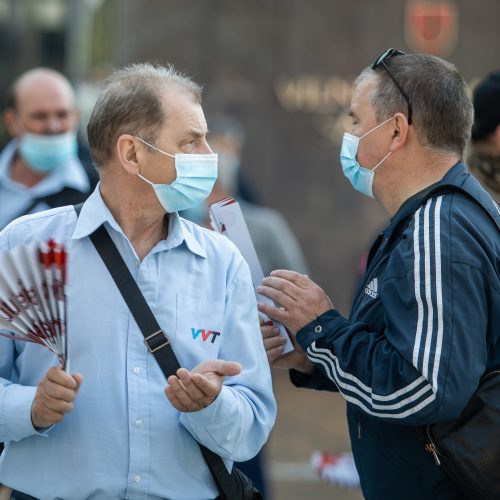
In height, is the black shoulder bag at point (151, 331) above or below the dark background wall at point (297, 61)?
above

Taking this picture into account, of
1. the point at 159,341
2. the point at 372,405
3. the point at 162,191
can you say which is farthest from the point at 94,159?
the point at 372,405

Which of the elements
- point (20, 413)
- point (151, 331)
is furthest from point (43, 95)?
point (20, 413)

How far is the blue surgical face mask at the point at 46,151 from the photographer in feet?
18.5

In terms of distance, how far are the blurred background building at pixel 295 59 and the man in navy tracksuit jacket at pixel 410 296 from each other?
6.66 metres

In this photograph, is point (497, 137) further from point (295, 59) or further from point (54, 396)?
point (295, 59)

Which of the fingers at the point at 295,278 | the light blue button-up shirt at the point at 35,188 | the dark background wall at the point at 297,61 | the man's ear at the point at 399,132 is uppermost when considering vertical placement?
the man's ear at the point at 399,132

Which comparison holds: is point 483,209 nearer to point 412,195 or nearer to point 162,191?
point 412,195

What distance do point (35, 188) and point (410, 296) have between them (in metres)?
2.79

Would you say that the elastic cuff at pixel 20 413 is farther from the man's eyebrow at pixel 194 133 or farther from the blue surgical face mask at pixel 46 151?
the blue surgical face mask at pixel 46 151

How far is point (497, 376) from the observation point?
10.4 feet

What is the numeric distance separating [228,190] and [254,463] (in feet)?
5.49

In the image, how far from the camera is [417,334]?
307 centimetres

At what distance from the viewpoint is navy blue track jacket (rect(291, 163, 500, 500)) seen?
305cm

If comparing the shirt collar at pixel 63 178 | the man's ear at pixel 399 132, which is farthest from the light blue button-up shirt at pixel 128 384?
the shirt collar at pixel 63 178
